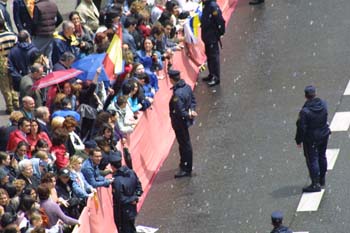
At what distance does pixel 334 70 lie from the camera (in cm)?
2767

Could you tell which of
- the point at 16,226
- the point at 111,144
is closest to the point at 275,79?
the point at 111,144

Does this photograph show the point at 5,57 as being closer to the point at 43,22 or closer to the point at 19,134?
the point at 43,22

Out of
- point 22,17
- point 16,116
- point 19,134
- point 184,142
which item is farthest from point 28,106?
point 22,17

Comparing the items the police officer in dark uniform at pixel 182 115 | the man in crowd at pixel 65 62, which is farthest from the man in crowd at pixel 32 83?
the police officer in dark uniform at pixel 182 115

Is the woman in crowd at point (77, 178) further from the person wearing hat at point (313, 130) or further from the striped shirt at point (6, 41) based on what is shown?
the striped shirt at point (6, 41)

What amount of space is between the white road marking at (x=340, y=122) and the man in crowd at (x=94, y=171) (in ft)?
17.2

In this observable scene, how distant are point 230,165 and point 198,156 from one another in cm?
77

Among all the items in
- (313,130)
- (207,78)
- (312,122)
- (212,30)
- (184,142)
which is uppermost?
(312,122)

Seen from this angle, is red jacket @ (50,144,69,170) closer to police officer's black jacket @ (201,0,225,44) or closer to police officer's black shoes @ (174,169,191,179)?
police officer's black shoes @ (174,169,191,179)

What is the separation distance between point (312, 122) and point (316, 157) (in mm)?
558

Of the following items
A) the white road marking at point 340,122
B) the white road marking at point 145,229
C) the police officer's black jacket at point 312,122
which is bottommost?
the white road marking at point 145,229

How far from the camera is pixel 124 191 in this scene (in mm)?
20922

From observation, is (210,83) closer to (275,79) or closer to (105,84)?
(275,79)

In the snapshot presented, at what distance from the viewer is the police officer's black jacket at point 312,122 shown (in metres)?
22.3
